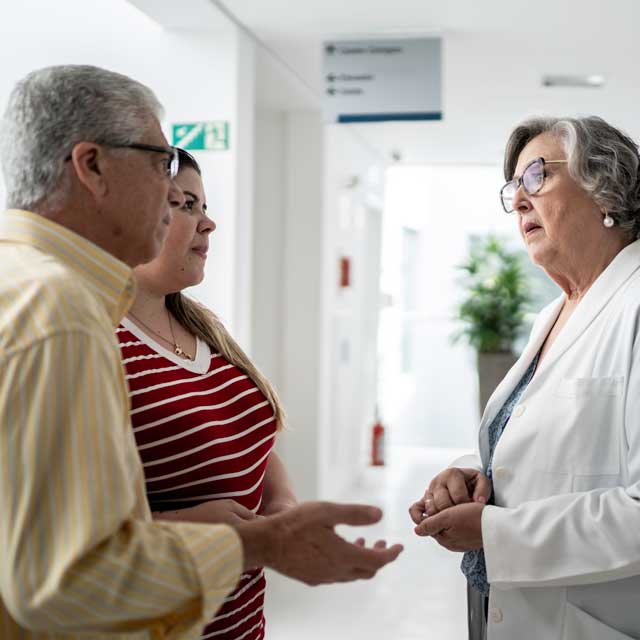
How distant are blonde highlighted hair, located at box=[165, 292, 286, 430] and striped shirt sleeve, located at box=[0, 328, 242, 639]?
2.87ft

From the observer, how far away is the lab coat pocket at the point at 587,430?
5.39 ft

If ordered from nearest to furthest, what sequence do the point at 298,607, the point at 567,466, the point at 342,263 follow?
the point at 567,466 < the point at 298,607 < the point at 342,263

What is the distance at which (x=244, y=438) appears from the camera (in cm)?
178

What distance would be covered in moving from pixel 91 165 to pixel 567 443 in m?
1.09

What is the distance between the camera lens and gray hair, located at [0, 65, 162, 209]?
1205 millimetres

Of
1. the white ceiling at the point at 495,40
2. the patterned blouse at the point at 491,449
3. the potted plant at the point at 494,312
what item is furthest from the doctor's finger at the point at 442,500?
the potted plant at the point at 494,312

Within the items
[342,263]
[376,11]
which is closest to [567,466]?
[376,11]

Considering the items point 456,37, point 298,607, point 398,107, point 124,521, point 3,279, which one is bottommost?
point 298,607

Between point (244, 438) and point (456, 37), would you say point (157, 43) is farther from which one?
point (244, 438)

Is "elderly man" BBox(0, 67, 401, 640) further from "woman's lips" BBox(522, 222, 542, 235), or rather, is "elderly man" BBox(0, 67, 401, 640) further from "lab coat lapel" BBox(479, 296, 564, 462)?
"woman's lips" BBox(522, 222, 542, 235)

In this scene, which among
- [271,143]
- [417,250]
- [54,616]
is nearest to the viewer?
[54,616]

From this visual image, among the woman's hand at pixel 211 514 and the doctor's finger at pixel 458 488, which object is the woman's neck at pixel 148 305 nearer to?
the woman's hand at pixel 211 514

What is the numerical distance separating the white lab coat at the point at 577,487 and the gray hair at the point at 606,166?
0.29 feet

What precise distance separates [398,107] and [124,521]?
3.96 metres
